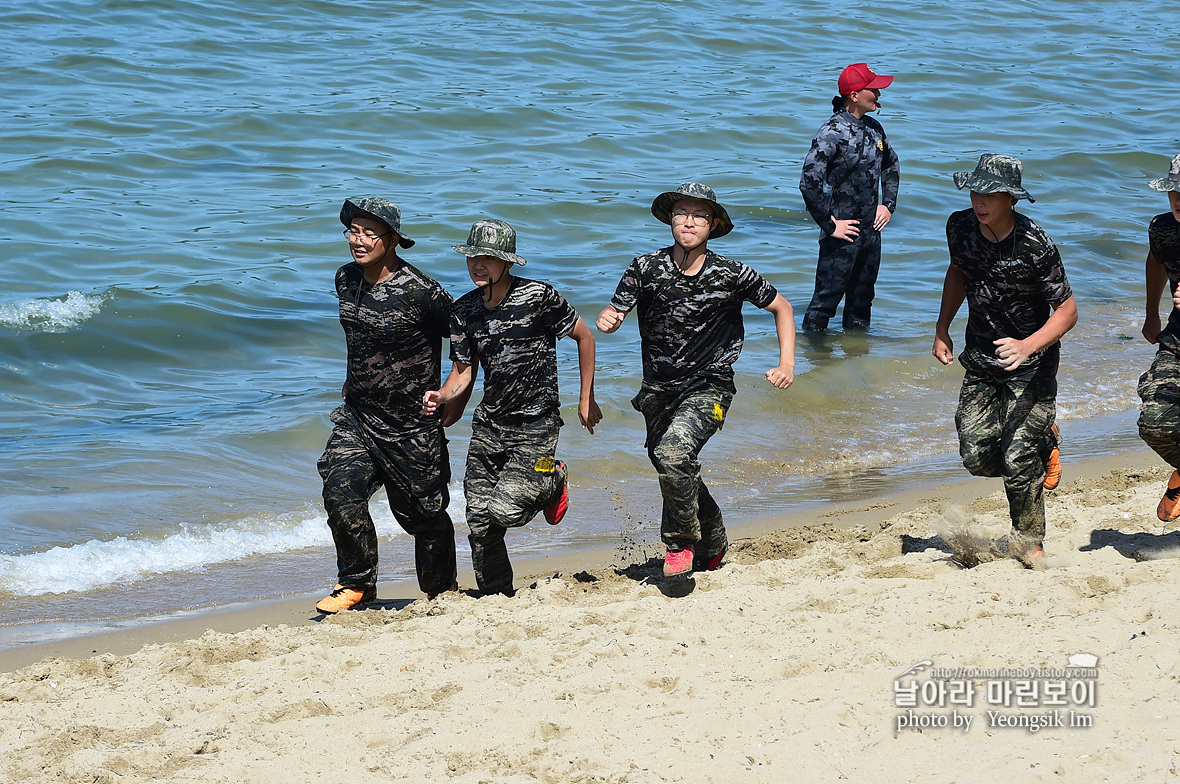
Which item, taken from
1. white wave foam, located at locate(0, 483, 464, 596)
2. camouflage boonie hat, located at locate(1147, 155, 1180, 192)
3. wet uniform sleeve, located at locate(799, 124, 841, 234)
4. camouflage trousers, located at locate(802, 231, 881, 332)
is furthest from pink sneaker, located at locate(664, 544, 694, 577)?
camouflage trousers, located at locate(802, 231, 881, 332)

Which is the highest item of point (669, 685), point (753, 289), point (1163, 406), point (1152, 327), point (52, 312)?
point (753, 289)

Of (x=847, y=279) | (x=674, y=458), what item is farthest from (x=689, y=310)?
(x=847, y=279)

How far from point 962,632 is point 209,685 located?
2856 millimetres

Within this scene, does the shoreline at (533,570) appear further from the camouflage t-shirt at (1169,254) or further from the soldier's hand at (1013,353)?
the soldier's hand at (1013,353)

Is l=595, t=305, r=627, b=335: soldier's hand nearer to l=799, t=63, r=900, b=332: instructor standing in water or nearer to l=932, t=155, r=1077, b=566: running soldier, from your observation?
l=932, t=155, r=1077, b=566: running soldier

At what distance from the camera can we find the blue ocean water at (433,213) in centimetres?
827

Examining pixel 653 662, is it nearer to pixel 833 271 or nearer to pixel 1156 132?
pixel 833 271

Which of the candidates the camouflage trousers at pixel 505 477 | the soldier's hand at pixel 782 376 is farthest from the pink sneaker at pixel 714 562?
the soldier's hand at pixel 782 376

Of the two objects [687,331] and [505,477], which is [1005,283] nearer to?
[687,331]

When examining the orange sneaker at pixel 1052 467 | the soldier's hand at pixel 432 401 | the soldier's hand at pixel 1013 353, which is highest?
the soldier's hand at pixel 1013 353

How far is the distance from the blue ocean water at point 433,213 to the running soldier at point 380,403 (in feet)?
3.54

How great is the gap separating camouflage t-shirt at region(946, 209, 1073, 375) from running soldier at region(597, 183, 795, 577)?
33.4 inches

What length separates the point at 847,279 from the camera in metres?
11.4

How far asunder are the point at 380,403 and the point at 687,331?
57.7 inches
